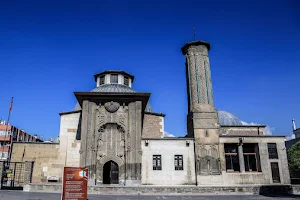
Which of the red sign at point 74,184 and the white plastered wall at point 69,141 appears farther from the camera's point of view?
the white plastered wall at point 69,141

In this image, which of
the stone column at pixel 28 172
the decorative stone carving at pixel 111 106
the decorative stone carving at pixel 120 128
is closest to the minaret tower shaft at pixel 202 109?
the decorative stone carving at pixel 120 128

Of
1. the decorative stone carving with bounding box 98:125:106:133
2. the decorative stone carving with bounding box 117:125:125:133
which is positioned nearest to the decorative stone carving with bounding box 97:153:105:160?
the decorative stone carving with bounding box 98:125:106:133

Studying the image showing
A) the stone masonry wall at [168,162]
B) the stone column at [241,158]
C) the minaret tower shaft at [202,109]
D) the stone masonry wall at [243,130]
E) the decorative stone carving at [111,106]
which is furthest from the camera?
the stone masonry wall at [243,130]

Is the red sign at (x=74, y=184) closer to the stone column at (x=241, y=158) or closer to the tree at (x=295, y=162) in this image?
the stone column at (x=241, y=158)

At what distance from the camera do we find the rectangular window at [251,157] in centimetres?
2305

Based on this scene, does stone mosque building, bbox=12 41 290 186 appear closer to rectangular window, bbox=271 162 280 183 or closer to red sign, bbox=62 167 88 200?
rectangular window, bbox=271 162 280 183

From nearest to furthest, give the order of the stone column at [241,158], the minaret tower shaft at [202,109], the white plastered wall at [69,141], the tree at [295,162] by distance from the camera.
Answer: the minaret tower shaft at [202,109] → the stone column at [241,158] → the white plastered wall at [69,141] → the tree at [295,162]

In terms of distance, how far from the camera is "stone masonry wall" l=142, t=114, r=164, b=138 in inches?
1150

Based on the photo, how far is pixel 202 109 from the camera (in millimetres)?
23953

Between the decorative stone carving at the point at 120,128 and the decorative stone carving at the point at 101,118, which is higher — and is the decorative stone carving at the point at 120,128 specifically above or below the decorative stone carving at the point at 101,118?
below

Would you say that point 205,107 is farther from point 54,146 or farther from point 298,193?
point 54,146

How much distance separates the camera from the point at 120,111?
73.2ft

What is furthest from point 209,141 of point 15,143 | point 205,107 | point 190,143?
point 15,143

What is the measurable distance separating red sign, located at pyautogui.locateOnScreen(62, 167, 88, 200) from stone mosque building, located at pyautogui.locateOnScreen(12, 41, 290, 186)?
10.9m
